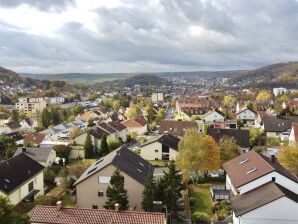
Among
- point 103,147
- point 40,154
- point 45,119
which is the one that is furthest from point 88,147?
point 45,119

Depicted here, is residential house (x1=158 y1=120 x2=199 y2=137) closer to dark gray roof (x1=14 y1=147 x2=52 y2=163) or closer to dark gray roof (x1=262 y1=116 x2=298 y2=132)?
dark gray roof (x1=262 y1=116 x2=298 y2=132)

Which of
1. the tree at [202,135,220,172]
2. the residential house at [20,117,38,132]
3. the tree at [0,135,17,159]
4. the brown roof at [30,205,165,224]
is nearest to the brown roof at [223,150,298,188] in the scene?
the tree at [202,135,220,172]

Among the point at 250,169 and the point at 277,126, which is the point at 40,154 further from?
the point at 277,126

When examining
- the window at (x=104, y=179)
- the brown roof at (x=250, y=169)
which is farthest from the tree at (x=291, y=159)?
the window at (x=104, y=179)

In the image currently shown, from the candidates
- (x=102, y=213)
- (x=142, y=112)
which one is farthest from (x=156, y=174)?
(x=142, y=112)

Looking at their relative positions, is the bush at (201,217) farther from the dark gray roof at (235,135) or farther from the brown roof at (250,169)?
the dark gray roof at (235,135)

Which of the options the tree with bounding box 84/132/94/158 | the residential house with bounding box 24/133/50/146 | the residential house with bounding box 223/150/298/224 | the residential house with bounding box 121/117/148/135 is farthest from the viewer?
the residential house with bounding box 121/117/148/135

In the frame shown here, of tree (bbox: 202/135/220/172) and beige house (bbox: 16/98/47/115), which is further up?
tree (bbox: 202/135/220/172)
